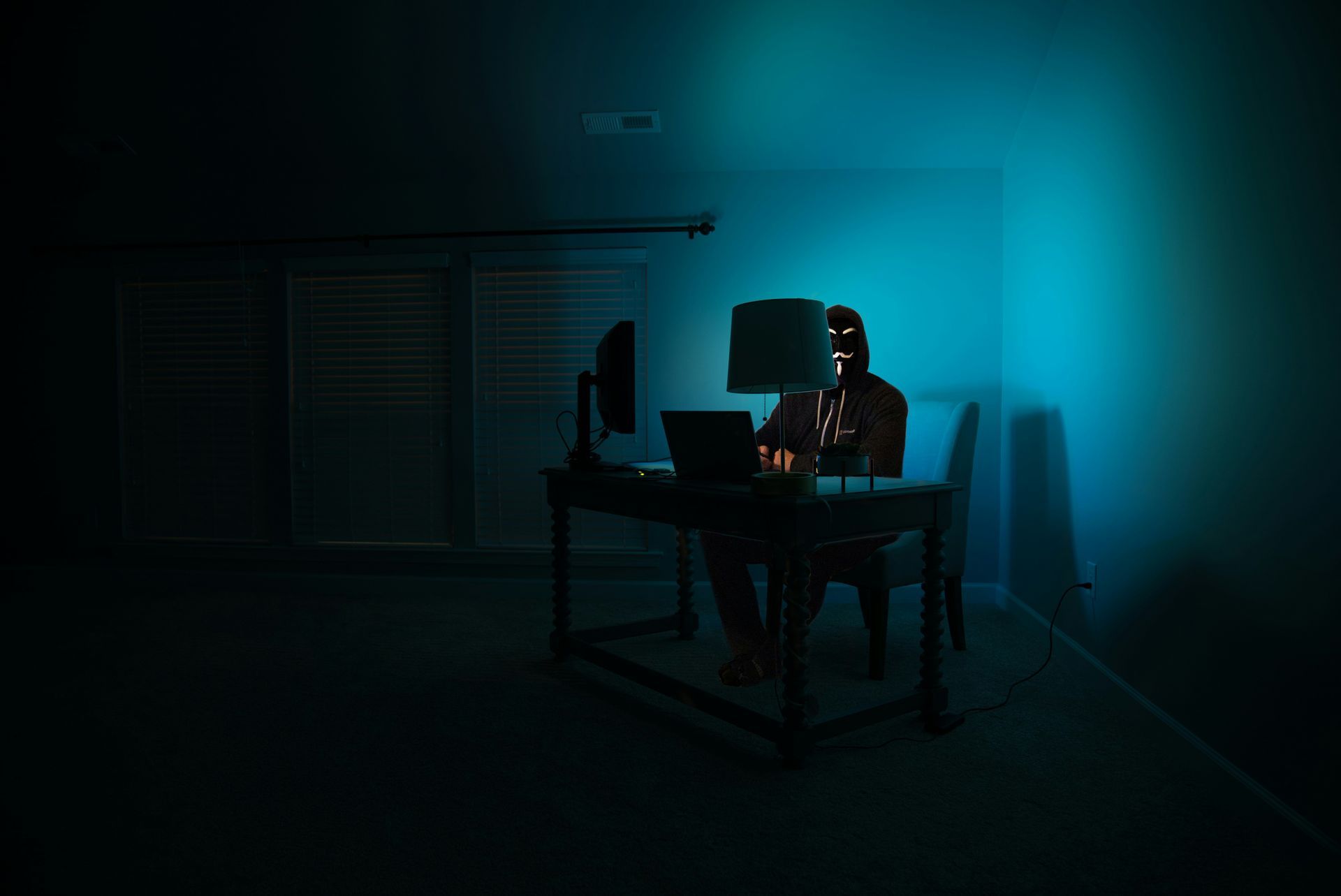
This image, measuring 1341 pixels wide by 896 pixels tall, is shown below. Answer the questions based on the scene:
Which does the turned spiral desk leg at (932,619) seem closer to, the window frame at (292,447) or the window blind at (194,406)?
the window frame at (292,447)

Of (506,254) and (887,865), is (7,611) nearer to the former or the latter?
(506,254)

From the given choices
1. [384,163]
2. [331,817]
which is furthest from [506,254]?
[331,817]

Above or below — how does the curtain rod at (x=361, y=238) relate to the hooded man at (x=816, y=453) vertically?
above

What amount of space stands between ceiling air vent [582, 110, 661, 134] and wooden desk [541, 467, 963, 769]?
1.86 meters

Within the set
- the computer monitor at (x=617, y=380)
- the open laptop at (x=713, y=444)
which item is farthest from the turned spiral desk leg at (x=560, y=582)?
the open laptop at (x=713, y=444)

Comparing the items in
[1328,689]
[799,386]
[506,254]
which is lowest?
[1328,689]

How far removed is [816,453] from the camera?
9.07ft

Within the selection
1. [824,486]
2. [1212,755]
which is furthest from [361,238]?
[1212,755]

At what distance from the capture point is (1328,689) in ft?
4.80

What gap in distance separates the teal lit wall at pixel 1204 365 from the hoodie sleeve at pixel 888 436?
0.63 metres

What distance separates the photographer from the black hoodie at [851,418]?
282cm

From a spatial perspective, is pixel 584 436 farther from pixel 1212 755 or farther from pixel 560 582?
pixel 1212 755

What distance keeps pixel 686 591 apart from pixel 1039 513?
1547 mm

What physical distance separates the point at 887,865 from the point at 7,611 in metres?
4.34
